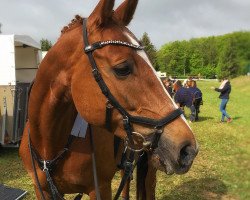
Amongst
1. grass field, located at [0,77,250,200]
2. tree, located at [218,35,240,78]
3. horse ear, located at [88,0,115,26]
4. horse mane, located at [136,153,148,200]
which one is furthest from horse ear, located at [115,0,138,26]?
tree, located at [218,35,240,78]

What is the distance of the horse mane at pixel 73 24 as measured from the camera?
2.67m

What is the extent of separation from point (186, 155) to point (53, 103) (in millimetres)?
1238

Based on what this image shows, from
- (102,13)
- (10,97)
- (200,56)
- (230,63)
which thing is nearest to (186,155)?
(102,13)

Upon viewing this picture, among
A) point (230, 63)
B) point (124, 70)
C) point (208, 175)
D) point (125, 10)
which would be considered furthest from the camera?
point (230, 63)

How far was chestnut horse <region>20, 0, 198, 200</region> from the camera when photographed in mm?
2162

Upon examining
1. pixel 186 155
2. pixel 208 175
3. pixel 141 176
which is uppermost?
pixel 186 155

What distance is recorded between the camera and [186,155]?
2125 mm

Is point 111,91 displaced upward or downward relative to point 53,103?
upward

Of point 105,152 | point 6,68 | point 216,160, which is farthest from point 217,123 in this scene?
point 105,152

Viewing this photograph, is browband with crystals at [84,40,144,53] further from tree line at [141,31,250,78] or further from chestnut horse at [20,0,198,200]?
tree line at [141,31,250,78]

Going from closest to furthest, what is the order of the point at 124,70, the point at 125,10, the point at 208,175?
1. the point at 124,70
2. the point at 125,10
3. the point at 208,175

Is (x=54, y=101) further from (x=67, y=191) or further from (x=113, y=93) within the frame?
(x=67, y=191)

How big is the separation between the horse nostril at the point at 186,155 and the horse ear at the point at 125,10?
1063mm

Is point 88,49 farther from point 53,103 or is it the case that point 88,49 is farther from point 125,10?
point 53,103
